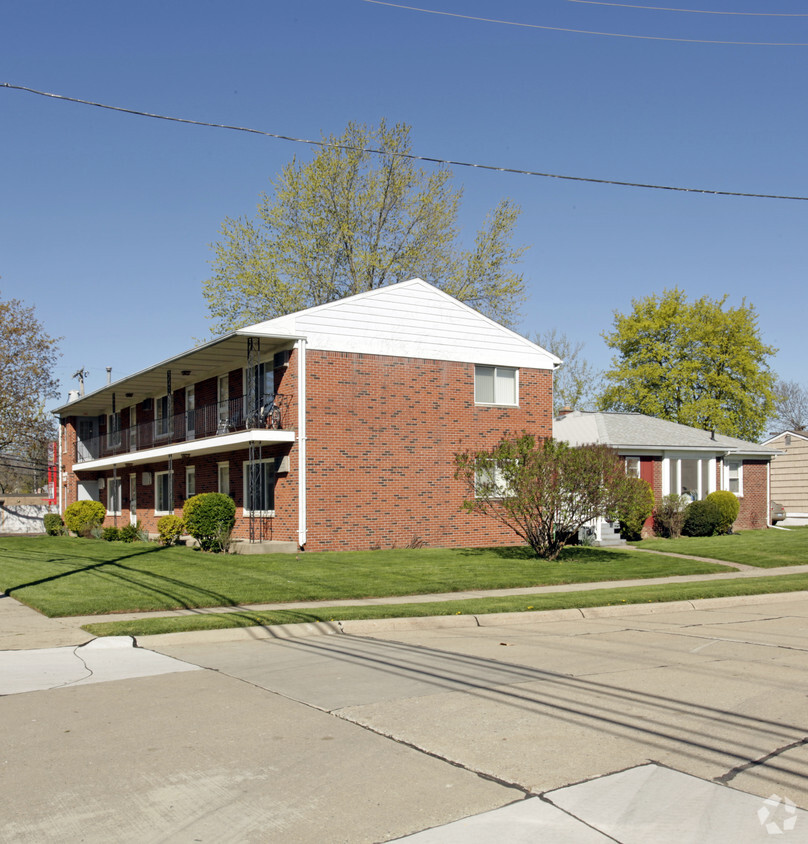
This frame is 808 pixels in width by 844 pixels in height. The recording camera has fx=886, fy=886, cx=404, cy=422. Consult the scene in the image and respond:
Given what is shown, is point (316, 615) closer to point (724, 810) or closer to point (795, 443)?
point (724, 810)

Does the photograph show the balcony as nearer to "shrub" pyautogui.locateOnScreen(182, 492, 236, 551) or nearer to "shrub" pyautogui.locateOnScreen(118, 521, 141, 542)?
"shrub" pyautogui.locateOnScreen(182, 492, 236, 551)

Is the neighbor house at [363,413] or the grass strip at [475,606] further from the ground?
the neighbor house at [363,413]

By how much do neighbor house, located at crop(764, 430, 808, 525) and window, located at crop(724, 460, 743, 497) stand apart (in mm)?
9584

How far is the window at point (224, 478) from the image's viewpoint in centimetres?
2869

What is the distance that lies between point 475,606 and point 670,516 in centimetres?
1823

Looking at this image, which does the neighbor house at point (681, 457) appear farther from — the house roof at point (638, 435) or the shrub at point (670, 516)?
the shrub at point (670, 516)

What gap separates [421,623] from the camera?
1279 cm

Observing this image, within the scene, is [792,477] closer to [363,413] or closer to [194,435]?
[363,413]

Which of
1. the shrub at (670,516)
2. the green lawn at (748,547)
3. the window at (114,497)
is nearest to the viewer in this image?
the green lawn at (748,547)

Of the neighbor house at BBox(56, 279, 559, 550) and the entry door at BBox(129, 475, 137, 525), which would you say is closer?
the neighbor house at BBox(56, 279, 559, 550)

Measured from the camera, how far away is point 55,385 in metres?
51.4

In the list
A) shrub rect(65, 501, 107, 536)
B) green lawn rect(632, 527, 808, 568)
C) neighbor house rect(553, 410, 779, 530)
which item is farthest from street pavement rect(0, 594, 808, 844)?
shrub rect(65, 501, 107, 536)

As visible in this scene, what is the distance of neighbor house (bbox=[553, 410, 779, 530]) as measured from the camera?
101 feet

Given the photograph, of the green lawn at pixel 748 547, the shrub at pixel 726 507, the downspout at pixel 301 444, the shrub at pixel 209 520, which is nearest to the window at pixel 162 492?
the shrub at pixel 209 520
